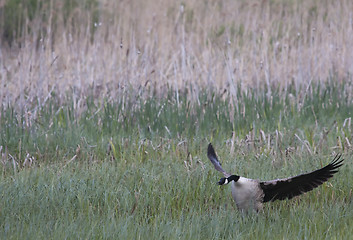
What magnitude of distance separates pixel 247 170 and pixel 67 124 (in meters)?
2.20

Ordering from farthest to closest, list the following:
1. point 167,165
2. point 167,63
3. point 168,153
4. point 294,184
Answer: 1. point 167,63
2. point 168,153
3. point 167,165
4. point 294,184

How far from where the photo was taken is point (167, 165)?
4957 mm

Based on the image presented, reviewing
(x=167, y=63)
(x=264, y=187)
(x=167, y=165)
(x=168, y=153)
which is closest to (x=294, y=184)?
(x=264, y=187)

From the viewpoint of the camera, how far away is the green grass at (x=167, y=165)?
3633 mm

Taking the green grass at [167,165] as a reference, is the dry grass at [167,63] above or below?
above

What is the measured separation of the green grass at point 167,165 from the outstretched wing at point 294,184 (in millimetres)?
129

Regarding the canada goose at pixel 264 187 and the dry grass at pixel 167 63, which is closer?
the canada goose at pixel 264 187

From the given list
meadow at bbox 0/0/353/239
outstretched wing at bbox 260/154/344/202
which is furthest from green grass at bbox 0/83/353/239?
outstretched wing at bbox 260/154/344/202

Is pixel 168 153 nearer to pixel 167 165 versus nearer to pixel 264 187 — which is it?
pixel 167 165

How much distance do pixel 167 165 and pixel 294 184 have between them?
1450 mm

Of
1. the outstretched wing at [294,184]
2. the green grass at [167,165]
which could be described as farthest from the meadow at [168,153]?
the outstretched wing at [294,184]

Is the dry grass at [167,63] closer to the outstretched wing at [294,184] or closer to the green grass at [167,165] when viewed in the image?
the green grass at [167,165]

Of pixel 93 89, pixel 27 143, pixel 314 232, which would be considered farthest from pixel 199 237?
pixel 93 89

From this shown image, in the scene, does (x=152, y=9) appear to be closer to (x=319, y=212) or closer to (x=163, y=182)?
(x=163, y=182)
